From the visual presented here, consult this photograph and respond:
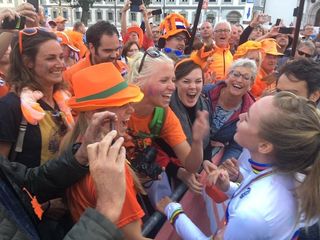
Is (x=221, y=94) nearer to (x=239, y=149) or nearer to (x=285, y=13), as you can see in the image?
(x=239, y=149)

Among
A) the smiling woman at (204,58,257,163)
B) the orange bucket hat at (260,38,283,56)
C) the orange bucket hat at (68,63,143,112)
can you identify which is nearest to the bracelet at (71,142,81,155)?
the orange bucket hat at (68,63,143,112)

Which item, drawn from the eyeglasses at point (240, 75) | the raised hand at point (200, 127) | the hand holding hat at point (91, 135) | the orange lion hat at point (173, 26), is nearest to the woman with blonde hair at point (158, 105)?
the raised hand at point (200, 127)

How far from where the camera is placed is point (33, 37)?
231cm

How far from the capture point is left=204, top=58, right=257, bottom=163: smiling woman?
9.78ft

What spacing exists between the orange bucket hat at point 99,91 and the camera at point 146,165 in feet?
1.68

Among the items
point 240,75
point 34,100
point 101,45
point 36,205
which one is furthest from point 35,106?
Result: point 240,75

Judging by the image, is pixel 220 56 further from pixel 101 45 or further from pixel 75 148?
pixel 75 148

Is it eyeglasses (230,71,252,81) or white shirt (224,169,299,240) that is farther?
eyeglasses (230,71,252,81)

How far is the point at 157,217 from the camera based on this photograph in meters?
1.98

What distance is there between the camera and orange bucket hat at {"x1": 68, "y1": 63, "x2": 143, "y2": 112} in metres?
0.51

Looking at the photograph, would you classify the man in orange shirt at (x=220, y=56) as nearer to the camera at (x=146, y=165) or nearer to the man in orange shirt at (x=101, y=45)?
the man in orange shirt at (x=101, y=45)

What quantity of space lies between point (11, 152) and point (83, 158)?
2.48 ft

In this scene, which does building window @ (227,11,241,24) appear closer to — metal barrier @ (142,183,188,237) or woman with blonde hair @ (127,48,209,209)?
woman with blonde hair @ (127,48,209,209)

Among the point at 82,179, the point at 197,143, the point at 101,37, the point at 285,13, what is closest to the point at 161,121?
the point at 197,143
